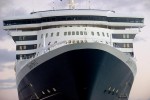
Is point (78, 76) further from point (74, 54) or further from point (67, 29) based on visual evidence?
point (67, 29)

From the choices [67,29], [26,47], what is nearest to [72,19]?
[67,29]

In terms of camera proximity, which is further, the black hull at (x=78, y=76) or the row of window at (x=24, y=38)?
the row of window at (x=24, y=38)

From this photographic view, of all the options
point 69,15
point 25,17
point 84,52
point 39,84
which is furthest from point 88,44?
point 25,17

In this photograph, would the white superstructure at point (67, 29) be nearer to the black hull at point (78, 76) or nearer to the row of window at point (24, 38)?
the row of window at point (24, 38)

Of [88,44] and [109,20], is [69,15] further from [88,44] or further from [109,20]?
[88,44]

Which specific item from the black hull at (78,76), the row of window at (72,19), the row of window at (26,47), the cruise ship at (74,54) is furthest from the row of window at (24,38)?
the black hull at (78,76)

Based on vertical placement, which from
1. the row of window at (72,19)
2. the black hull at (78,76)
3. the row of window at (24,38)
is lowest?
the black hull at (78,76)
